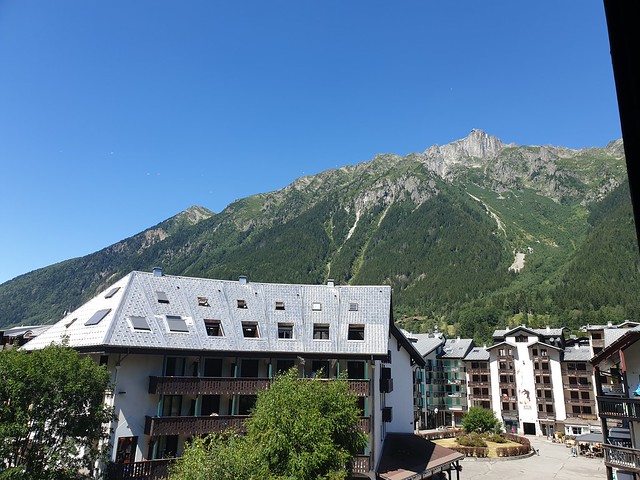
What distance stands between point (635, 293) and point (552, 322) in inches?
1413

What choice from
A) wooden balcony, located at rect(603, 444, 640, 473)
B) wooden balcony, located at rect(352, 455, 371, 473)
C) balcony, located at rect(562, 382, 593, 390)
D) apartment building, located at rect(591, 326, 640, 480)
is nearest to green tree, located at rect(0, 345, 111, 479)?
wooden balcony, located at rect(352, 455, 371, 473)

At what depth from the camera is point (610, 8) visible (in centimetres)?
307

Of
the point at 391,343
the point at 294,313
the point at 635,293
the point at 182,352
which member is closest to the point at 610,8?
the point at 182,352

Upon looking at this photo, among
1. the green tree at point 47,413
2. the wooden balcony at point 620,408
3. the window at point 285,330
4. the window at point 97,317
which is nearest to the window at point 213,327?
the window at point 285,330

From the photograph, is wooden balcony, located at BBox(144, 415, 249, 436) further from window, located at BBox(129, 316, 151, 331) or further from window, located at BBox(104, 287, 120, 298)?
window, located at BBox(104, 287, 120, 298)

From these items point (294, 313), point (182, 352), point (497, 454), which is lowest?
point (497, 454)

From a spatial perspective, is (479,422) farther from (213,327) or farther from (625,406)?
(213,327)

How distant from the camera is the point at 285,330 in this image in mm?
38375

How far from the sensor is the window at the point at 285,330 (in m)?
38.0

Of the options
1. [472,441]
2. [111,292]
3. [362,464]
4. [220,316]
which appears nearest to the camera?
[362,464]

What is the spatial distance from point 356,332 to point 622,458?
20.8 metres

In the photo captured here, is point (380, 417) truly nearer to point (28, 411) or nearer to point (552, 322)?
point (28, 411)

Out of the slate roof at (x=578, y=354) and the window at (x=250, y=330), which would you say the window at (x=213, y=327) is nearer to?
the window at (x=250, y=330)

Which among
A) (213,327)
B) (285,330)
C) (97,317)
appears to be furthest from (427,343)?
(97,317)
